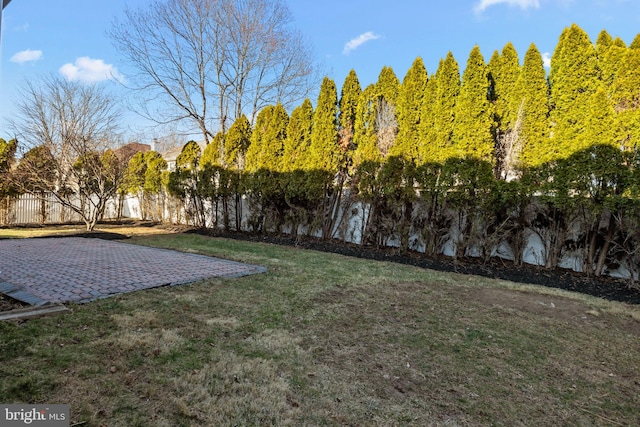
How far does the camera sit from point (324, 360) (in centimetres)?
274

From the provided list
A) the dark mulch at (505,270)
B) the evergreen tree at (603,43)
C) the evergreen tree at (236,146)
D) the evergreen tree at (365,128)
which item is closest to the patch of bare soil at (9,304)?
the dark mulch at (505,270)

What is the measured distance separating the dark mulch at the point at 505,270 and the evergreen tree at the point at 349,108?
10.2ft

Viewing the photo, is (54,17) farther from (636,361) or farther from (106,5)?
(636,361)

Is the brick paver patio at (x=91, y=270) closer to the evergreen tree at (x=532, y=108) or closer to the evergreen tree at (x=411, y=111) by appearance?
the evergreen tree at (x=411, y=111)

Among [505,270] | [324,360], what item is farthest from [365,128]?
[324,360]

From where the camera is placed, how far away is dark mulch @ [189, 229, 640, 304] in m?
5.61

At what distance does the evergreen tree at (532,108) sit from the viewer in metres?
7.21

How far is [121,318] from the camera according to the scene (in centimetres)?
336

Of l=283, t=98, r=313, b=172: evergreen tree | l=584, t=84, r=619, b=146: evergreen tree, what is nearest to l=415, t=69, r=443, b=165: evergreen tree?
l=584, t=84, r=619, b=146: evergreen tree

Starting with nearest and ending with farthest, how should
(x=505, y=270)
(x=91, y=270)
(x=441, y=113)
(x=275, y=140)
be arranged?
(x=91, y=270)
(x=505, y=270)
(x=441, y=113)
(x=275, y=140)

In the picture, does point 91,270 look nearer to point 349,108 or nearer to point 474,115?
point 349,108

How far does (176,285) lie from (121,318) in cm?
141

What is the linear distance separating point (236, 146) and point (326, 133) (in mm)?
4480

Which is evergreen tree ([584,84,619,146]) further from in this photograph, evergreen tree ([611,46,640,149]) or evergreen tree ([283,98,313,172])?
evergreen tree ([283,98,313,172])
